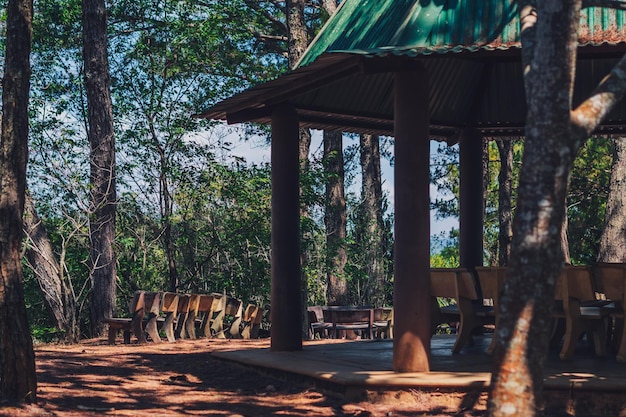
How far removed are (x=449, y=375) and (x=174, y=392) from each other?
2.67m

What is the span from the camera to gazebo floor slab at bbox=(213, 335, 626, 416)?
24.9ft

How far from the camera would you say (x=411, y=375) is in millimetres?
8258

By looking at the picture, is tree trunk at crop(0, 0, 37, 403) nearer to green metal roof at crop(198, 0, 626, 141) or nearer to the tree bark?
green metal roof at crop(198, 0, 626, 141)

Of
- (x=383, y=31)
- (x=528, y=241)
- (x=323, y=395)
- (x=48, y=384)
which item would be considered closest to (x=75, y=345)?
(x=48, y=384)

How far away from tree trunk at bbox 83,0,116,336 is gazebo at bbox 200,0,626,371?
614 cm

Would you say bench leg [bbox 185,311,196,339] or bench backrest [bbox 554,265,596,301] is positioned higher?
bench backrest [bbox 554,265,596,301]

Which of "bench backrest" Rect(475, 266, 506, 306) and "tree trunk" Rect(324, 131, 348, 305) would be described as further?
"tree trunk" Rect(324, 131, 348, 305)

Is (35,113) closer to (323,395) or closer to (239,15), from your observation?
(239,15)

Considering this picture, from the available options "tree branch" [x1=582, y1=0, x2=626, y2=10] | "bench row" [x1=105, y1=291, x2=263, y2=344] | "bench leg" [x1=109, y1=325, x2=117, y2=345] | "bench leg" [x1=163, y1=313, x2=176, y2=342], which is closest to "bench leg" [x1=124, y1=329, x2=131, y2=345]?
"bench row" [x1=105, y1=291, x2=263, y2=344]

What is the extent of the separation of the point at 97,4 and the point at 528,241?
13.2 m

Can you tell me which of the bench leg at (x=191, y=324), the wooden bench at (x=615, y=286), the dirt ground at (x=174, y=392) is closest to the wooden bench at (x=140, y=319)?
the bench leg at (x=191, y=324)

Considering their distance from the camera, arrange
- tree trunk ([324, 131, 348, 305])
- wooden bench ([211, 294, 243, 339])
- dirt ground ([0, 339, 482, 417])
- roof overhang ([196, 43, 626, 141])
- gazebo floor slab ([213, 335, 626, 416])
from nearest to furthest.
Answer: gazebo floor slab ([213, 335, 626, 416]), dirt ground ([0, 339, 482, 417]), roof overhang ([196, 43, 626, 141]), wooden bench ([211, 294, 243, 339]), tree trunk ([324, 131, 348, 305])

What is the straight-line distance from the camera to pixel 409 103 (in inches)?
342

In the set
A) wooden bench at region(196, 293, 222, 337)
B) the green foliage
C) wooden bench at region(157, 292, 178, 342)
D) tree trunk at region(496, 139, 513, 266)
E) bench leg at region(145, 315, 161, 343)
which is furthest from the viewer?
→ the green foliage
